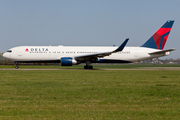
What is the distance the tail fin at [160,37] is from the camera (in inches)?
1462

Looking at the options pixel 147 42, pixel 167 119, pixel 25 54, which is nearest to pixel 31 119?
pixel 167 119

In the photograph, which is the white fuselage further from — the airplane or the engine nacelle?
the engine nacelle

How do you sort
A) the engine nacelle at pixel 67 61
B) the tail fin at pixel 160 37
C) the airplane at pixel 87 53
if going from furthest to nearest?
1. the tail fin at pixel 160 37
2. the airplane at pixel 87 53
3. the engine nacelle at pixel 67 61

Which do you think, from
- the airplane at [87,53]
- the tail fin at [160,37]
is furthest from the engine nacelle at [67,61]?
the tail fin at [160,37]

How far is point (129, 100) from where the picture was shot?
352 inches

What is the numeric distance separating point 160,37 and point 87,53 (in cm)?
1261

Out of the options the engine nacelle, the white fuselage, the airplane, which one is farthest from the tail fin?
the engine nacelle

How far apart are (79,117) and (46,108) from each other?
155 cm

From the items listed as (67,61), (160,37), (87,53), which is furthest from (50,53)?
(160,37)

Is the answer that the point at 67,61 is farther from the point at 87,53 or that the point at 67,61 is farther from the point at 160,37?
the point at 160,37

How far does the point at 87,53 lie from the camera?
34.8 meters

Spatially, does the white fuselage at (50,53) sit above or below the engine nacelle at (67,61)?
above

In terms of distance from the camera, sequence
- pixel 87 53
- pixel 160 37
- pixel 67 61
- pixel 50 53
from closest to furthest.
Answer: pixel 67 61
pixel 50 53
pixel 87 53
pixel 160 37

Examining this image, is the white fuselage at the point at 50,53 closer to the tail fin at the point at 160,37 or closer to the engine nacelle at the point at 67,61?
the engine nacelle at the point at 67,61
